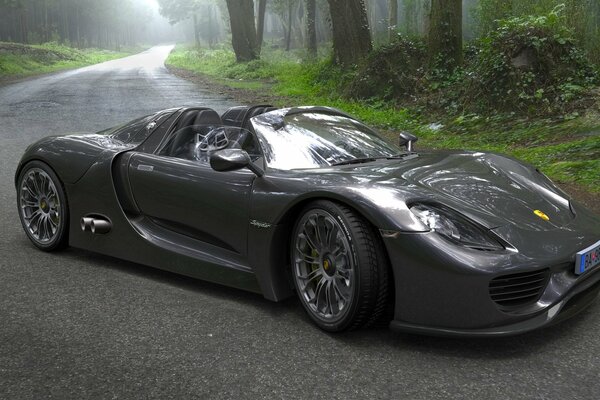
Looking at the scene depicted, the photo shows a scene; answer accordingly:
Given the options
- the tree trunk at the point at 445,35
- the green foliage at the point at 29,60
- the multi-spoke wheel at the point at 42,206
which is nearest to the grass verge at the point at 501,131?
the tree trunk at the point at 445,35

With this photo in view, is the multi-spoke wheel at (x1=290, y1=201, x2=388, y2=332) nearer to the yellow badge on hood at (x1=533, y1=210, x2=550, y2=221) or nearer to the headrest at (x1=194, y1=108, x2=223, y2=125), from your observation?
the yellow badge on hood at (x1=533, y1=210, x2=550, y2=221)

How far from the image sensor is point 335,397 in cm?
286

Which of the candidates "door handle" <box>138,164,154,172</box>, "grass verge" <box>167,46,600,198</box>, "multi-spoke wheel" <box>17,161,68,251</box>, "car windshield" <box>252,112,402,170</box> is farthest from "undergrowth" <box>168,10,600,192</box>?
"multi-spoke wheel" <box>17,161,68,251</box>

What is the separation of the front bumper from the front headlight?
57mm

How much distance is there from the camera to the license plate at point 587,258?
3.27 meters

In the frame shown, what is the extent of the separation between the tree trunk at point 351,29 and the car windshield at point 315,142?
11.0m

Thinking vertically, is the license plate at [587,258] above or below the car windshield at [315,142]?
below

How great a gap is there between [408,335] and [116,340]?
1.55 meters

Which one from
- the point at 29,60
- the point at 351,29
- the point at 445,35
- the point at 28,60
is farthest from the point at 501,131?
the point at 29,60

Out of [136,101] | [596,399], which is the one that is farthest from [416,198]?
[136,101]

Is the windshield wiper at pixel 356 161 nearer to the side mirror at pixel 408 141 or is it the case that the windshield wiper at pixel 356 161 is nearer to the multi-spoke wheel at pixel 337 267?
the multi-spoke wheel at pixel 337 267

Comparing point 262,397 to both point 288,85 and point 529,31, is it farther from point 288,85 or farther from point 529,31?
point 288,85

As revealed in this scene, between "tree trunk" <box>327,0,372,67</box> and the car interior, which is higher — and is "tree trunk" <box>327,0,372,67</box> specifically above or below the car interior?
above

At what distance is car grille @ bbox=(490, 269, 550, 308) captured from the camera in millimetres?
3107
